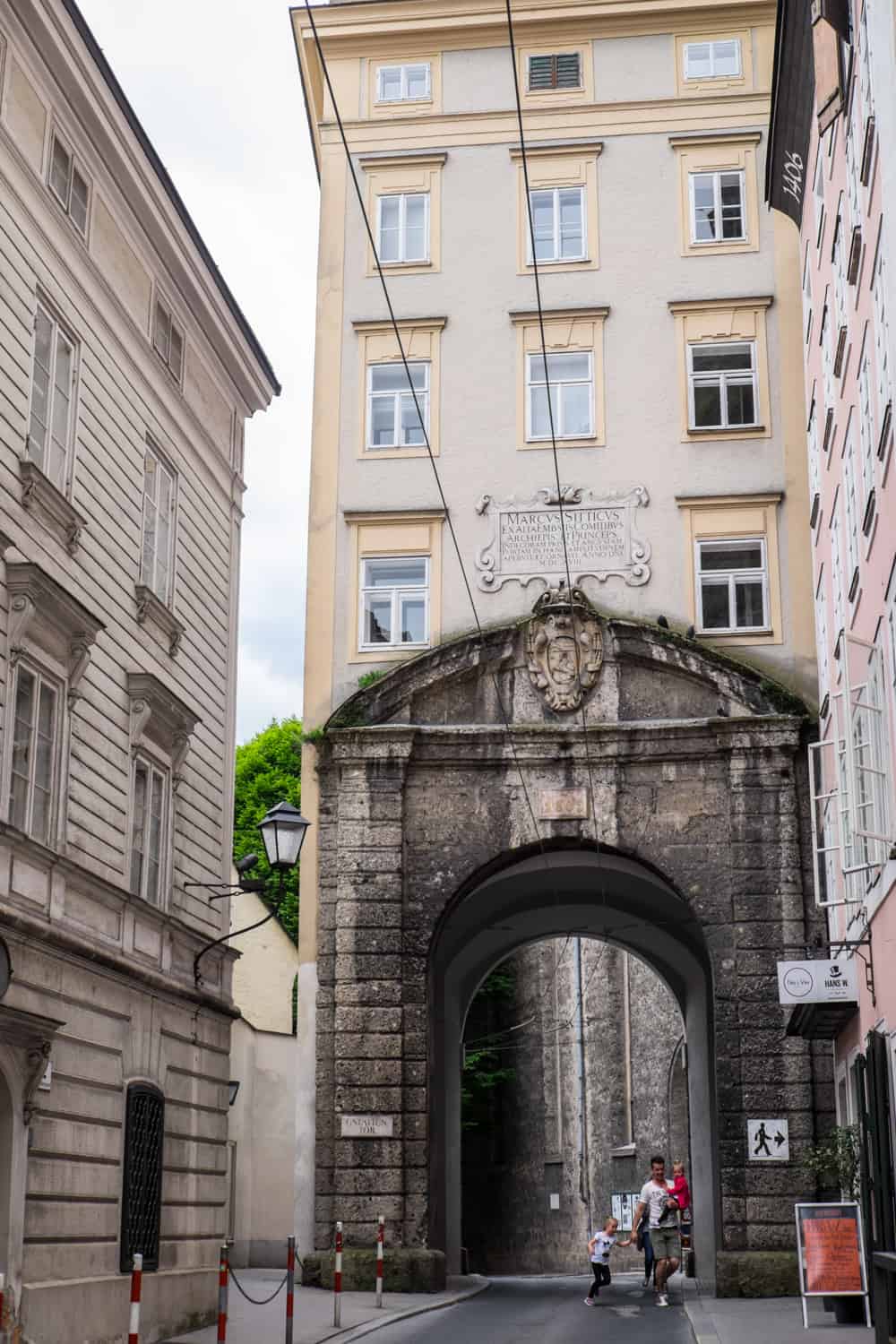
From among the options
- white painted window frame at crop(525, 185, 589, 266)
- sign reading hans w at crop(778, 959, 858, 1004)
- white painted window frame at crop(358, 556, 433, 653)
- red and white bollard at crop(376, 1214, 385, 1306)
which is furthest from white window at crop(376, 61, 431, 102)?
red and white bollard at crop(376, 1214, 385, 1306)

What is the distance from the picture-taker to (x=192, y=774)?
1964 centimetres

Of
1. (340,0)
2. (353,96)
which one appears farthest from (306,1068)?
(340,0)

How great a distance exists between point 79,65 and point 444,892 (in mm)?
11743

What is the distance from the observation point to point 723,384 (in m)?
25.5

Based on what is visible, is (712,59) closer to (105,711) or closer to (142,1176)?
(105,711)

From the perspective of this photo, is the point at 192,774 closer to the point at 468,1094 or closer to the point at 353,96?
the point at 353,96

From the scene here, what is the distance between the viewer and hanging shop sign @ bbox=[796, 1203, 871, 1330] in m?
16.1

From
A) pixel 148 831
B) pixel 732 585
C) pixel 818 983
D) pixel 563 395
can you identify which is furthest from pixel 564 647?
pixel 148 831

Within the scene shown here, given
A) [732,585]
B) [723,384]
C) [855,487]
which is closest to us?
[855,487]

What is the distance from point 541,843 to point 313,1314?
291 inches

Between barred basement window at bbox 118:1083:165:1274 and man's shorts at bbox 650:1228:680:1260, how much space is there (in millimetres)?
7870

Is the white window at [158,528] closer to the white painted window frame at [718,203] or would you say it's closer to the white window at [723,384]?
the white window at [723,384]

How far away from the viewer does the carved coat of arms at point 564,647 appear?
2389 cm

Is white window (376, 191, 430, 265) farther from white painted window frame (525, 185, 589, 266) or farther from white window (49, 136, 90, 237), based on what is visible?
white window (49, 136, 90, 237)
